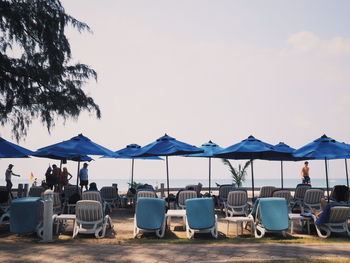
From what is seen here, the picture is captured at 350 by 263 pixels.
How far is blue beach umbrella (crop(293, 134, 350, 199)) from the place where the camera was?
33.8 feet

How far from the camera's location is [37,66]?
50.4 ft

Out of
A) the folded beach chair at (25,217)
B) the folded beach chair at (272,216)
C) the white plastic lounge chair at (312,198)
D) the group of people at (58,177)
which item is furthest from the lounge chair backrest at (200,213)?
the group of people at (58,177)

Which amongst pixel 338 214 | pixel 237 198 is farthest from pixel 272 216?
pixel 237 198

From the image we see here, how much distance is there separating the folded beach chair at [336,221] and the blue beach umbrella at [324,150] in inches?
104

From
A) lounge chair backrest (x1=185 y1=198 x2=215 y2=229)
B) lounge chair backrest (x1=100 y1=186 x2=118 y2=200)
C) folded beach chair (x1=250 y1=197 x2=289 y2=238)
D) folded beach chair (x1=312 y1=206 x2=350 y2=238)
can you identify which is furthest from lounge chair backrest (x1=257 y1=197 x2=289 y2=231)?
lounge chair backrest (x1=100 y1=186 x2=118 y2=200)

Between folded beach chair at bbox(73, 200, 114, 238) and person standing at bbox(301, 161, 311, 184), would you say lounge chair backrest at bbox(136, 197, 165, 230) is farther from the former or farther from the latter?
person standing at bbox(301, 161, 311, 184)

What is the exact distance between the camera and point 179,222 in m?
9.86

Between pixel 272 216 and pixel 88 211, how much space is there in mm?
4012

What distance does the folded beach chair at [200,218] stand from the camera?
24.8 feet

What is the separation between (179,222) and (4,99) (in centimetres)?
986

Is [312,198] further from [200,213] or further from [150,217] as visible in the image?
[150,217]

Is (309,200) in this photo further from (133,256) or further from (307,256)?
(133,256)

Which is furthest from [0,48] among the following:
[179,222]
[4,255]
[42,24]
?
[4,255]

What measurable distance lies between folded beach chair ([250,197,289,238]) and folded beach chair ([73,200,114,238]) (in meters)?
3.46
